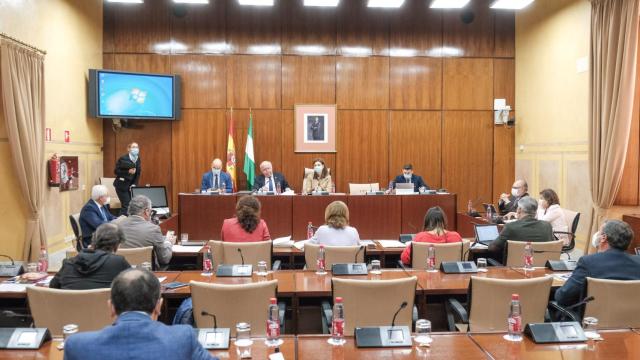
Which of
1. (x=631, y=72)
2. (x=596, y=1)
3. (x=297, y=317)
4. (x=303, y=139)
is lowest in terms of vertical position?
(x=297, y=317)

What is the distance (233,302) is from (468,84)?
8.14 metres

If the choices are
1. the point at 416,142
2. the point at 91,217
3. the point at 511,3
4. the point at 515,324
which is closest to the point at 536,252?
the point at 515,324

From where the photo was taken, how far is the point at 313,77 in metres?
9.76

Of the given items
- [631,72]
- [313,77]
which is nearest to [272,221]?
[313,77]

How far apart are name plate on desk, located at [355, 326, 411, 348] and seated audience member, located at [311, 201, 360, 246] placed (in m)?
2.06

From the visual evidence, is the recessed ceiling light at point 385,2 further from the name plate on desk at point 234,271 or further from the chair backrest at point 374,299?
the chair backrest at point 374,299

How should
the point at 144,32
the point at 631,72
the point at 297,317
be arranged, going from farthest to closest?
the point at 144,32
the point at 631,72
the point at 297,317

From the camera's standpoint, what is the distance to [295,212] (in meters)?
7.39

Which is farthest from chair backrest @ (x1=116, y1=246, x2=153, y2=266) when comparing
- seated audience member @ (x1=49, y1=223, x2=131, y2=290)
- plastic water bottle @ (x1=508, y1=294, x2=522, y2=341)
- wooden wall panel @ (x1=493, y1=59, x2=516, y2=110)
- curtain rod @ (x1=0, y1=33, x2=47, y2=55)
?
wooden wall panel @ (x1=493, y1=59, x2=516, y2=110)

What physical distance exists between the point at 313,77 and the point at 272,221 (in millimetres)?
3467

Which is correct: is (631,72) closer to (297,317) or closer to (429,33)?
(429,33)

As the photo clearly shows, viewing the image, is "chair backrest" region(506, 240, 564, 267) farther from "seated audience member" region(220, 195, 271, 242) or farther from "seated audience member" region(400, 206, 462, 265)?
"seated audience member" region(220, 195, 271, 242)

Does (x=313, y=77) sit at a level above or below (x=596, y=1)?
below

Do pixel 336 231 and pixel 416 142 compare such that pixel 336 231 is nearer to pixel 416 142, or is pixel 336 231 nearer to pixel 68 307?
pixel 68 307
